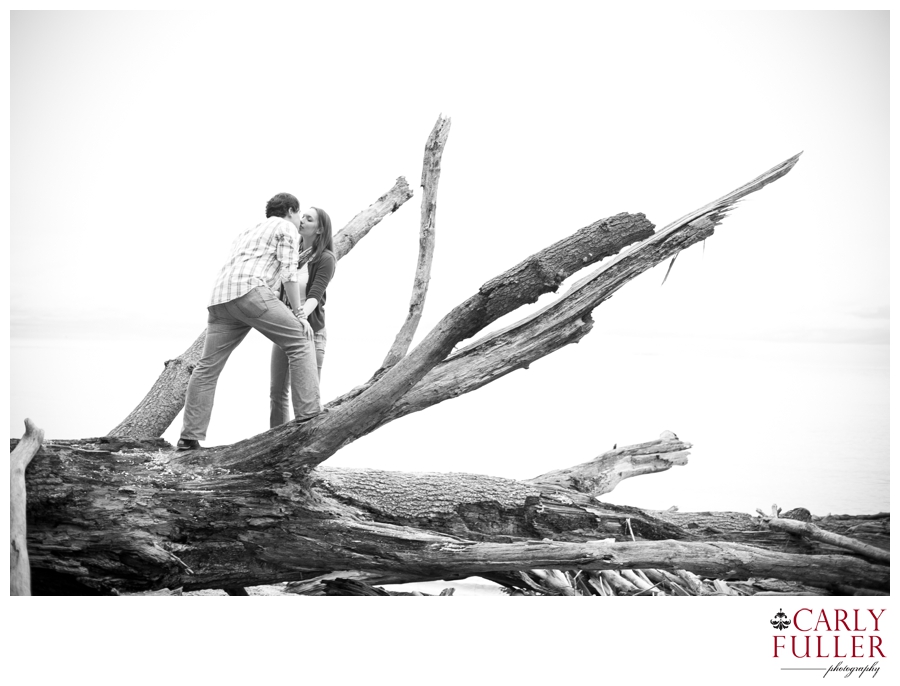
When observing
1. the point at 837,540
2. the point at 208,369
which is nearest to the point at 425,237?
the point at 208,369

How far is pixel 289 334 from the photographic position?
416 cm

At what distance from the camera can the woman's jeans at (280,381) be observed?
4.82 metres

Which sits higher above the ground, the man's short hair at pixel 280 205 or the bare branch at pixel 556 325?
the man's short hair at pixel 280 205

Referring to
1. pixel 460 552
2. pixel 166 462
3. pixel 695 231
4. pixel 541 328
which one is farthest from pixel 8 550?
pixel 695 231

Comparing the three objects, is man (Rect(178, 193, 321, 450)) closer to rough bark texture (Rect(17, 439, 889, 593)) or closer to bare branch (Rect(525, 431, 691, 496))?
rough bark texture (Rect(17, 439, 889, 593))

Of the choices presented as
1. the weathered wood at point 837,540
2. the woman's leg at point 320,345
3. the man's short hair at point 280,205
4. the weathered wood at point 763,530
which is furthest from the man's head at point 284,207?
the weathered wood at point 837,540

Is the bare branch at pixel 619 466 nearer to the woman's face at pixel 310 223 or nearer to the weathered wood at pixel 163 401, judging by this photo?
the woman's face at pixel 310 223

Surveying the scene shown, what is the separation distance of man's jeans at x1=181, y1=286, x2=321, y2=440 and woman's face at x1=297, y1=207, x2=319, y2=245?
0.73 meters

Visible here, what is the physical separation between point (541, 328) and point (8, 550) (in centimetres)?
312

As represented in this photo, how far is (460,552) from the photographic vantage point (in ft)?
13.6

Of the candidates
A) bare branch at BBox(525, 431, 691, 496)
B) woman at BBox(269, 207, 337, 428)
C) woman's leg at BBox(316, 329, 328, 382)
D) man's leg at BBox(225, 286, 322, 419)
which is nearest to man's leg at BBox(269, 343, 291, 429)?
woman at BBox(269, 207, 337, 428)

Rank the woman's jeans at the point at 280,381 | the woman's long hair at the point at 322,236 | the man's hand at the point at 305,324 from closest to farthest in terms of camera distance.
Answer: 1. the man's hand at the point at 305,324
2. the woman's long hair at the point at 322,236
3. the woman's jeans at the point at 280,381

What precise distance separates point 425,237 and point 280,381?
1315mm

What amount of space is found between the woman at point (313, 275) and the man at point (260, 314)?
32cm
